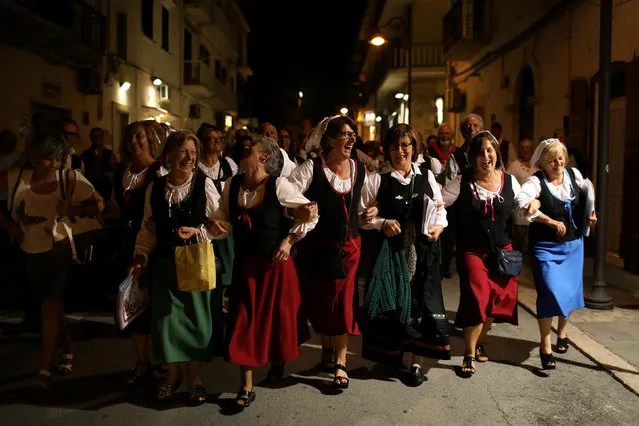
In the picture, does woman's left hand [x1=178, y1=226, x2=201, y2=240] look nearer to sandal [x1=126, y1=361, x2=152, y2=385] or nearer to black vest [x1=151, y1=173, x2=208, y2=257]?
black vest [x1=151, y1=173, x2=208, y2=257]

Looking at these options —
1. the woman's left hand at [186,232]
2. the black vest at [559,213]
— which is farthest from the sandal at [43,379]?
the black vest at [559,213]

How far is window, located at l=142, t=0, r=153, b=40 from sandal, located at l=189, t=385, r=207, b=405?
1949 centimetres

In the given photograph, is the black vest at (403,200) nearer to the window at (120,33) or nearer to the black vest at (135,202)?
the black vest at (135,202)

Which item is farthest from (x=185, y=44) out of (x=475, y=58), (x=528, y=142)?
(x=528, y=142)

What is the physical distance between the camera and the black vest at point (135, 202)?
5.40 meters

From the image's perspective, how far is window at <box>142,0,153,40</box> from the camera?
2266cm

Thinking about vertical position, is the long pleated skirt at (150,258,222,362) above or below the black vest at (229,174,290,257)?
below

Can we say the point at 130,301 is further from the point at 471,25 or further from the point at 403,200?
the point at 471,25

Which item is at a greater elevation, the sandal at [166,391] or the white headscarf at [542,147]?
the white headscarf at [542,147]

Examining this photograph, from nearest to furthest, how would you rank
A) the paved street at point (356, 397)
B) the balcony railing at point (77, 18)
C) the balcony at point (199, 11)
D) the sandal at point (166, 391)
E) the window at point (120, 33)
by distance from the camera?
the paved street at point (356, 397), the sandal at point (166, 391), the balcony railing at point (77, 18), the window at point (120, 33), the balcony at point (199, 11)

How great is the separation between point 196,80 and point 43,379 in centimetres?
2525

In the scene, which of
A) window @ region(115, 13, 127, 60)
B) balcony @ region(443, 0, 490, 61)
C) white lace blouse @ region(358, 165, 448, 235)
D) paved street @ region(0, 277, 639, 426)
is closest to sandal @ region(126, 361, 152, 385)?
paved street @ region(0, 277, 639, 426)

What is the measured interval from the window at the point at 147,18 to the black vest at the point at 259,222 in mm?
19216

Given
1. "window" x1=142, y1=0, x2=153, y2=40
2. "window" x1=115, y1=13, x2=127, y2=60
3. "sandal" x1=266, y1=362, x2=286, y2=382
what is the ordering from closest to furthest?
1. "sandal" x1=266, y1=362, x2=286, y2=382
2. "window" x1=115, y1=13, x2=127, y2=60
3. "window" x1=142, y1=0, x2=153, y2=40
